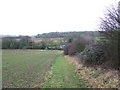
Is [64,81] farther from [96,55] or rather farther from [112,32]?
[96,55]

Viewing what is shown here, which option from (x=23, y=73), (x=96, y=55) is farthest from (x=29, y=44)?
(x=96, y=55)

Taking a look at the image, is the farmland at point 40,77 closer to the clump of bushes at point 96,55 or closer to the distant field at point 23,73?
the distant field at point 23,73

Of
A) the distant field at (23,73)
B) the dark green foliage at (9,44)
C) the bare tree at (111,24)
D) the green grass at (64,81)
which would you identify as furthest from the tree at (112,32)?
the dark green foliage at (9,44)

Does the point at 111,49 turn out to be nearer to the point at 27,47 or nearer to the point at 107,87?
the point at 107,87

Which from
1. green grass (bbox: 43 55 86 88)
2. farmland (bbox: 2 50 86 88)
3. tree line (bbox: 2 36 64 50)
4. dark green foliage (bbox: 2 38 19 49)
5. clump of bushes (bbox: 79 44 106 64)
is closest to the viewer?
green grass (bbox: 43 55 86 88)

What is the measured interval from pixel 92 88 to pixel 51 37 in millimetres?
102906

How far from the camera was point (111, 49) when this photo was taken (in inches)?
621

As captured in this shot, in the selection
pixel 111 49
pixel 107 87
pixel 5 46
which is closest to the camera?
pixel 107 87

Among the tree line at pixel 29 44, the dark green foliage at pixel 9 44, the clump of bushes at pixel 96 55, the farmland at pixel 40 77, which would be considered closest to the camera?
the farmland at pixel 40 77

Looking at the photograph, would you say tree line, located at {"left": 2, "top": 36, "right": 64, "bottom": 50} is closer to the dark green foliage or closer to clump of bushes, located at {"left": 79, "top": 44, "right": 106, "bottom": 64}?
the dark green foliage

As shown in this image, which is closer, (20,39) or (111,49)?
(111,49)

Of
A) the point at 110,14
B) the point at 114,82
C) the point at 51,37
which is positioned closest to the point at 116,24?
the point at 110,14

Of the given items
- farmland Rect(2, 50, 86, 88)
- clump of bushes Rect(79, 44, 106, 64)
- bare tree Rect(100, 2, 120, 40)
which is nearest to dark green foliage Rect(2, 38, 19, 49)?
farmland Rect(2, 50, 86, 88)

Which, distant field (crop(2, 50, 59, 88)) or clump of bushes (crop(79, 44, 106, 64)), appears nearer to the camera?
distant field (crop(2, 50, 59, 88))
